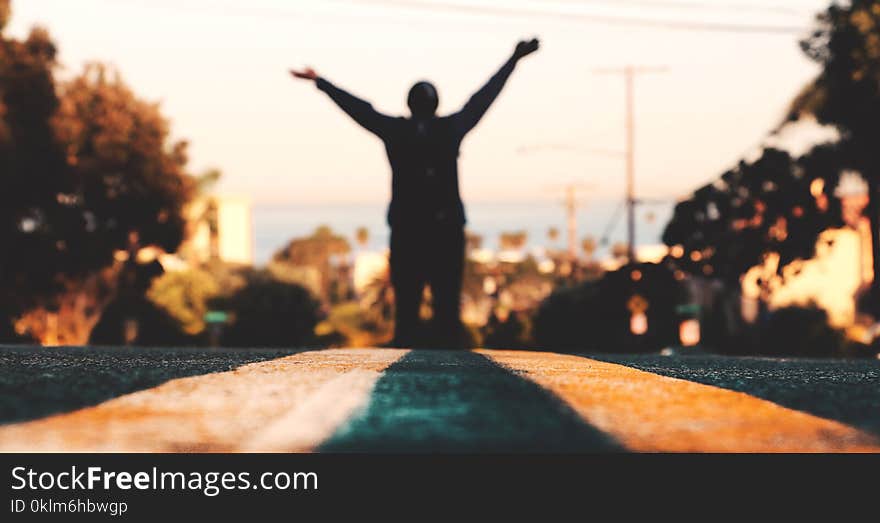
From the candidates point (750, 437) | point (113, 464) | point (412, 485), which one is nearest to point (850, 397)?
point (750, 437)

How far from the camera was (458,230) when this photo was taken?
397 inches

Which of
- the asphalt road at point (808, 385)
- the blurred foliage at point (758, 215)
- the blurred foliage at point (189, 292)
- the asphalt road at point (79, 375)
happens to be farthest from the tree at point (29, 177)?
the blurred foliage at point (189, 292)

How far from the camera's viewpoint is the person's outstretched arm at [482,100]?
973 centimetres

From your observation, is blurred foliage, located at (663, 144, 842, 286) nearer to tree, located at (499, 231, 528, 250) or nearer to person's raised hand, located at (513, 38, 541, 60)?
person's raised hand, located at (513, 38, 541, 60)

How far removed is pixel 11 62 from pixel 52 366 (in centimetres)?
3609

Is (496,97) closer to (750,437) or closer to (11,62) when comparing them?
(750,437)

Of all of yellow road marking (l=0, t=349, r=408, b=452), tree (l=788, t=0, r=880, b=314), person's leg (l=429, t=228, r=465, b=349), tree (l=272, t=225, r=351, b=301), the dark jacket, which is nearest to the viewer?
yellow road marking (l=0, t=349, r=408, b=452)

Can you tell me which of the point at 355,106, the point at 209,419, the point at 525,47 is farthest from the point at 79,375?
the point at 525,47

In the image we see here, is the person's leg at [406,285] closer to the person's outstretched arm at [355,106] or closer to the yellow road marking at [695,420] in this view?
the person's outstretched arm at [355,106]

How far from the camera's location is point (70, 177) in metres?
44.1

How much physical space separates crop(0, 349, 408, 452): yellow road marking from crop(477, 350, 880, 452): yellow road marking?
664 millimetres

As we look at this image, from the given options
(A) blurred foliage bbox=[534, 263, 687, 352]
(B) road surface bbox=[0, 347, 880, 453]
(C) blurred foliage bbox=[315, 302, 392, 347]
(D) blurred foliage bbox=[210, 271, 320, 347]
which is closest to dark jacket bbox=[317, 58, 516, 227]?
(B) road surface bbox=[0, 347, 880, 453]

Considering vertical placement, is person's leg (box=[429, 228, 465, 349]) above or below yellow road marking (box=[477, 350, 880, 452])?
above

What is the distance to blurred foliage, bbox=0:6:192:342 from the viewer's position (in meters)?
40.1
